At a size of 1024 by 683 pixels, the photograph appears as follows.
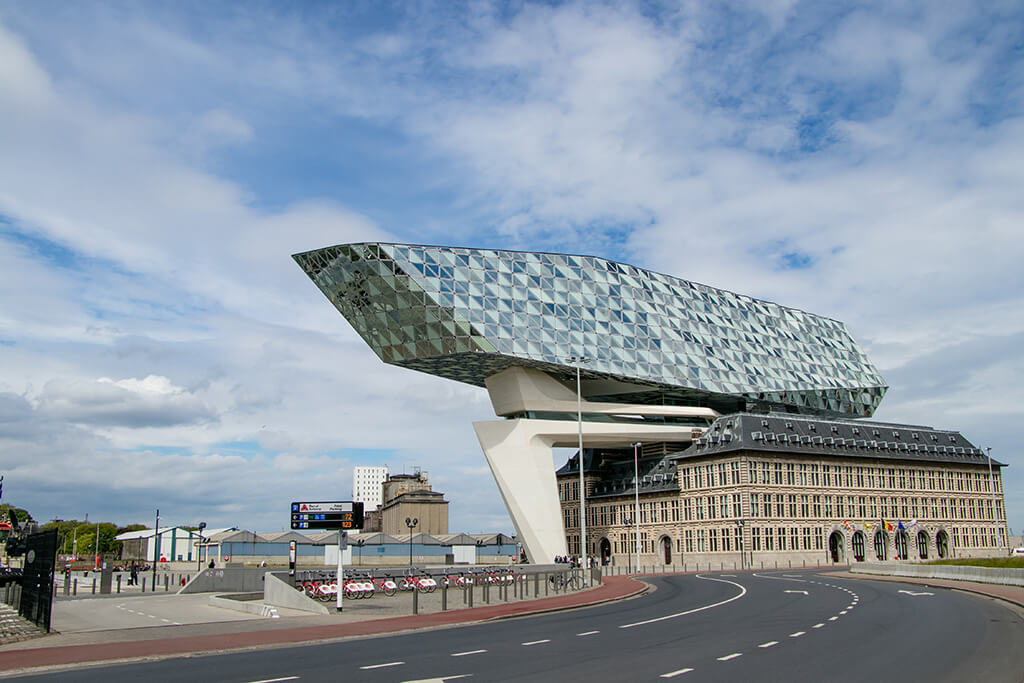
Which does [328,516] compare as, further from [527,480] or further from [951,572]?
[527,480]

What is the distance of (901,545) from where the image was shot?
96375mm

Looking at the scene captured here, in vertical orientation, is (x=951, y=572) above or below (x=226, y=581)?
below

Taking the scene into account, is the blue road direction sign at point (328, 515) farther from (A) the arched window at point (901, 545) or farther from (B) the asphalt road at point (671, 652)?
(A) the arched window at point (901, 545)

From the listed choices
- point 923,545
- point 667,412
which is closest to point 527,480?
point 667,412

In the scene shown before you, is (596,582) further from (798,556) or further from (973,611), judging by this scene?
(798,556)

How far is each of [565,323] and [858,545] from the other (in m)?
44.4

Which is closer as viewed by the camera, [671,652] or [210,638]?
[671,652]

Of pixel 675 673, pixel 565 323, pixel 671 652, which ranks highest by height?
pixel 565 323

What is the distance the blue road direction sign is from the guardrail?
3057 centimetres

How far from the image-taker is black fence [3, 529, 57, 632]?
22.7 meters

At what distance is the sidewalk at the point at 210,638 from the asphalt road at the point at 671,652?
3.86ft

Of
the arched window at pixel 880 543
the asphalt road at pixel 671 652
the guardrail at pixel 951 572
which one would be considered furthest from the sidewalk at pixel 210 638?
the arched window at pixel 880 543

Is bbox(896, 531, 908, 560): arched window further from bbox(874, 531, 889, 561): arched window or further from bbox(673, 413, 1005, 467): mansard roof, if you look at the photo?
bbox(673, 413, 1005, 467): mansard roof

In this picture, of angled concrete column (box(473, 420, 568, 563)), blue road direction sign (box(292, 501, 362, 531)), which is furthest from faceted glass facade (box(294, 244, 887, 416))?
blue road direction sign (box(292, 501, 362, 531))
